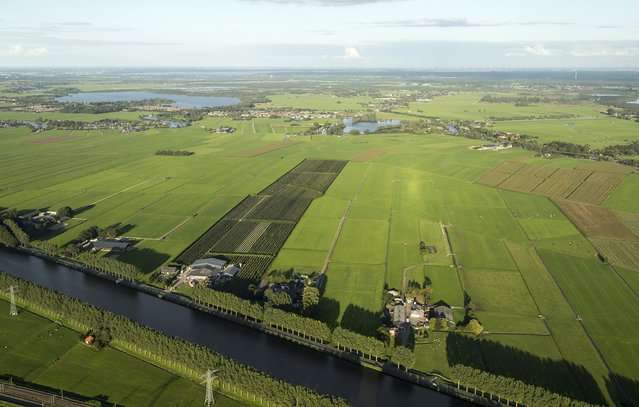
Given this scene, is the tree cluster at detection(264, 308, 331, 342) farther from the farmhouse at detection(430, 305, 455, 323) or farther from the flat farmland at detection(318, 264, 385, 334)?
the farmhouse at detection(430, 305, 455, 323)

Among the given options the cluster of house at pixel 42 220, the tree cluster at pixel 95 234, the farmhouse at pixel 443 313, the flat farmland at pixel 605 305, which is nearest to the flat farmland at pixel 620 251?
the flat farmland at pixel 605 305

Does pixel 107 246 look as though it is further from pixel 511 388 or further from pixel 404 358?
pixel 511 388

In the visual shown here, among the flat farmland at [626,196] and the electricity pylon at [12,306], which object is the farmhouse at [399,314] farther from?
the flat farmland at [626,196]

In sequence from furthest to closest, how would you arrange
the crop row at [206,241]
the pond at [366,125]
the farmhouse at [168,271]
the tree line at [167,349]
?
the pond at [366,125] < the crop row at [206,241] < the farmhouse at [168,271] < the tree line at [167,349]

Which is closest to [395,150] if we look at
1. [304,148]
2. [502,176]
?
[304,148]

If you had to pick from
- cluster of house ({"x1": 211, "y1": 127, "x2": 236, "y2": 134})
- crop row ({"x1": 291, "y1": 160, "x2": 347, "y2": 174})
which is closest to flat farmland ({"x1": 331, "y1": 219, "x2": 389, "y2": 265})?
crop row ({"x1": 291, "y1": 160, "x2": 347, "y2": 174})

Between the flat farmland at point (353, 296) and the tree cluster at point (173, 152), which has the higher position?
the tree cluster at point (173, 152)

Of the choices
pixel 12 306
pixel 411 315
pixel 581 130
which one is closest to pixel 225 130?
pixel 12 306
